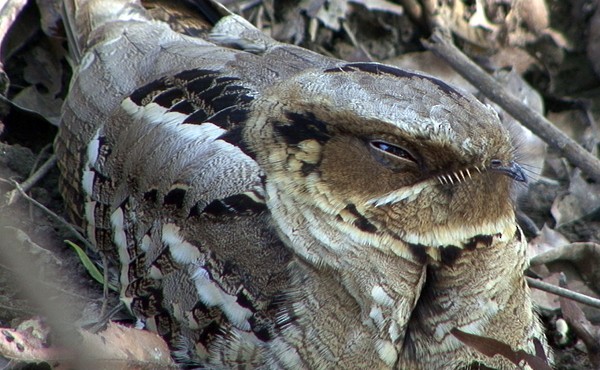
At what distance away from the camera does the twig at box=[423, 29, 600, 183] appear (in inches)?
148

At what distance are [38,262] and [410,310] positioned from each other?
1.32m

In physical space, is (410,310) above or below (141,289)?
above

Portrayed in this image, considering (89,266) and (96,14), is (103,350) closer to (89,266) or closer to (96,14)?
(89,266)

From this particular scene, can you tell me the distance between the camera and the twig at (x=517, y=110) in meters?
3.76

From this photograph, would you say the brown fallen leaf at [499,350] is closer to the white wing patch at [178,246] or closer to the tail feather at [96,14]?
the white wing patch at [178,246]

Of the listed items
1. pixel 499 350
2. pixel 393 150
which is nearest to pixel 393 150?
pixel 393 150

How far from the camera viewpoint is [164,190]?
2.84m

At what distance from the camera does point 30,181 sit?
351 centimetres

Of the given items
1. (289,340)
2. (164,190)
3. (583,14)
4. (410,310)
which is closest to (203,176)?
(164,190)

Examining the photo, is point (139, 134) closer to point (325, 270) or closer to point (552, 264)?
point (325, 270)

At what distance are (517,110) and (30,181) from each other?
83.7 inches

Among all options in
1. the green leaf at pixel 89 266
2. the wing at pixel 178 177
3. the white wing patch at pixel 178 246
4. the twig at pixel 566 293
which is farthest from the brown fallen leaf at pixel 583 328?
the green leaf at pixel 89 266

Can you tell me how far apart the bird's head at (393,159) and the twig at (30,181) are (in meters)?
1.27

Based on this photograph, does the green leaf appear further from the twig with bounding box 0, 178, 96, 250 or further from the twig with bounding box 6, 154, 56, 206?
the twig with bounding box 6, 154, 56, 206
